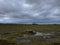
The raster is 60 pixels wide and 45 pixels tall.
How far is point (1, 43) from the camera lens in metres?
24.3

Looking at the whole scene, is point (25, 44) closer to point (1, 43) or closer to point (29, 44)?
point (29, 44)

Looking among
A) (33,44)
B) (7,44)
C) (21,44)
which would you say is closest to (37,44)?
(33,44)

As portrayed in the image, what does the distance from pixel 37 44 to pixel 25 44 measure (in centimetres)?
218

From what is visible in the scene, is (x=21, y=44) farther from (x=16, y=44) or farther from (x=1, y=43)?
(x=1, y=43)

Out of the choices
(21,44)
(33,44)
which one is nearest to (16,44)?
(21,44)

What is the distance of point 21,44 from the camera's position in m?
25.8

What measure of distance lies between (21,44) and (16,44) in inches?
41.2

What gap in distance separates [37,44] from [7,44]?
5324mm

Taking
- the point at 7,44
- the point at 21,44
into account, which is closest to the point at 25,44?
the point at 21,44

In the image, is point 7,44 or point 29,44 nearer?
point 7,44

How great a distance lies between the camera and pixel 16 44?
25188mm

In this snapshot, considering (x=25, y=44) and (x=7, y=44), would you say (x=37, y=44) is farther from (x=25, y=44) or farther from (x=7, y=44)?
(x=7, y=44)

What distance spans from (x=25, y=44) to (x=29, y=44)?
1051mm

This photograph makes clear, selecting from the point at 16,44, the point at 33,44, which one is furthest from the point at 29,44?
the point at 16,44
